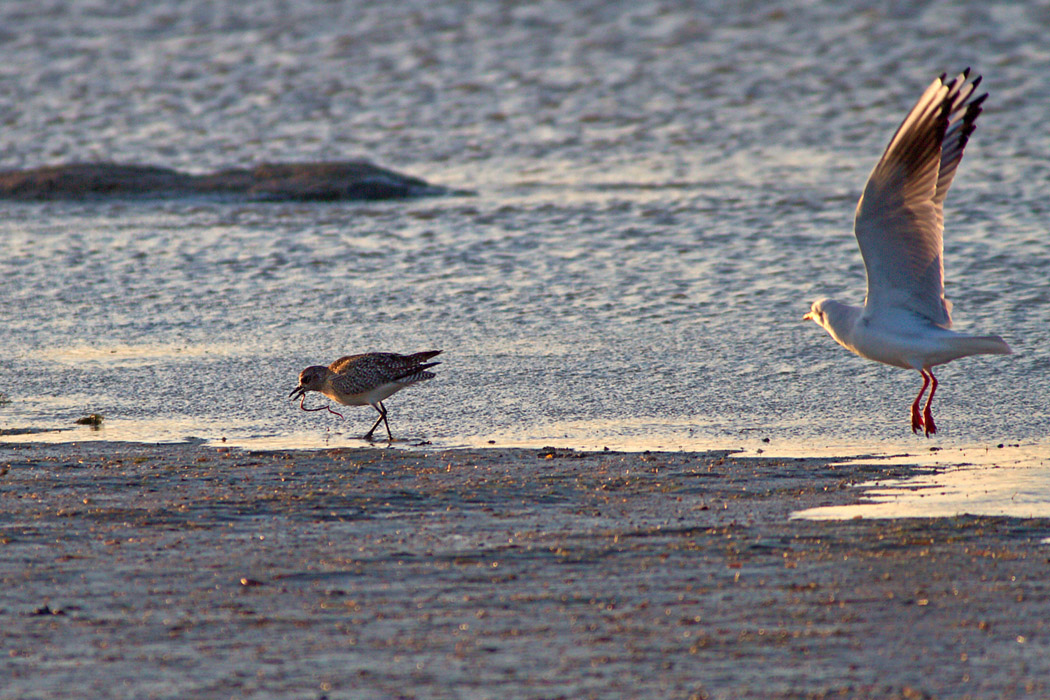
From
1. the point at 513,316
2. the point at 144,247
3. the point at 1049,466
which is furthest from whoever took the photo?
the point at 144,247

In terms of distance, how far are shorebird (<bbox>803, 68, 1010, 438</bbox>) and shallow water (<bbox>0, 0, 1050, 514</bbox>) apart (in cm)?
44

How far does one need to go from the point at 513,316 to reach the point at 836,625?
19.3 ft

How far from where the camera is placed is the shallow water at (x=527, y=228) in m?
8.37

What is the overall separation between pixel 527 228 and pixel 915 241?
6313 millimetres

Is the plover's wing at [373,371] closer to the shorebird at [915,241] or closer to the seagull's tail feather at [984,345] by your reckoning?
the shorebird at [915,241]

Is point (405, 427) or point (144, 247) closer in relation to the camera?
point (405, 427)

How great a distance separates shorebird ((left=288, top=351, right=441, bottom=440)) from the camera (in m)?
8.23

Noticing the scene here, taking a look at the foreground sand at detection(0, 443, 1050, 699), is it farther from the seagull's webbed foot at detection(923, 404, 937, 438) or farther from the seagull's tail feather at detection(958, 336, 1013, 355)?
the seagull's tail feather at detection(958, 336, 1013, 355)

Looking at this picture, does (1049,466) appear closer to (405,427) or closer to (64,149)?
(405,427)

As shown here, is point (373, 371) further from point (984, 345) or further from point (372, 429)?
point (984, 345)

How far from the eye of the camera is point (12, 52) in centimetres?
2552

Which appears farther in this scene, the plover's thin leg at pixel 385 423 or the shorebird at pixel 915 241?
the plover's thin leg at pixel 385 423

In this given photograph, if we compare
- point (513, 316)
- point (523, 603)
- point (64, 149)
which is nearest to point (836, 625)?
point (523, 603)

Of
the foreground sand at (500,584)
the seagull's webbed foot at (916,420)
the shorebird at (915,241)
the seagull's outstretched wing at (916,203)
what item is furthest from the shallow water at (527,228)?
the foreground sand at (500,584)
